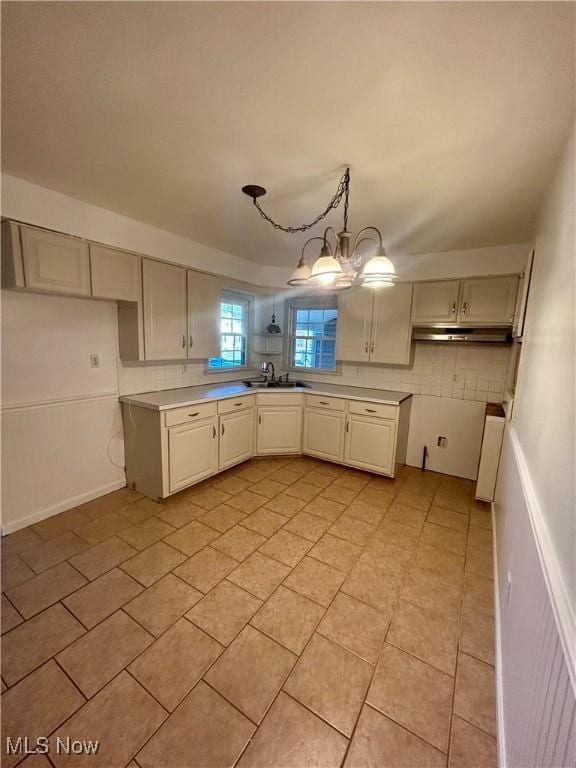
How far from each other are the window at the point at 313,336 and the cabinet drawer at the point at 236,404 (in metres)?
1.16

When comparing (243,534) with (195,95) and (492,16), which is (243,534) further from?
(492,16)

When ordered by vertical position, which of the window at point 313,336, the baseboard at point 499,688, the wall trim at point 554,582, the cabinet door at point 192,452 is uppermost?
the window at point 313,336

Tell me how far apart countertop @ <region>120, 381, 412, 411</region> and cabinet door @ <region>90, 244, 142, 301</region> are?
0.91m

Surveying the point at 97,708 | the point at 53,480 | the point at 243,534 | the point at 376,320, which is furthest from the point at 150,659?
the point at 376,320

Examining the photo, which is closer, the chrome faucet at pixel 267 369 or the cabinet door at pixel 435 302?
the cabinet door at pixel 435 302

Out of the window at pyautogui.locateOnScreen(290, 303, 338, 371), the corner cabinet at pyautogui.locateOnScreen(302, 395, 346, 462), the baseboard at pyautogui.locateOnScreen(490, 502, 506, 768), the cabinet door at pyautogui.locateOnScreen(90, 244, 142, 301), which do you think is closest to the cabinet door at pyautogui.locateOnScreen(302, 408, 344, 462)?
the corner cabinet at pyautogui.locateOnScreen(302, 395, 346, 462)

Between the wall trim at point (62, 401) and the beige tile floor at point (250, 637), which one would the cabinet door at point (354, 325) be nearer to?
the beige tile floor at point (250, 637)

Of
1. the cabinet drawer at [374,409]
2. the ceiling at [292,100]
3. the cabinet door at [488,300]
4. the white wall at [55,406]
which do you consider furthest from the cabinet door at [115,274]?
the cabinet door at [488,300]

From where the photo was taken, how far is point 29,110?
1.45 metres

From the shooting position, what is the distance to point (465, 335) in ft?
10.4

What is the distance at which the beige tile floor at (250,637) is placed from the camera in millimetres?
1198

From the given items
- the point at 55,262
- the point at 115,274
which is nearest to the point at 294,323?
the point at 115,274

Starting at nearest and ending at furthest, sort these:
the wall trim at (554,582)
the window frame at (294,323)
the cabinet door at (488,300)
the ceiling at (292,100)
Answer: the wall trim at (554,582) < the ceiling at (292,100) < the cabinet door at (488,300) < the window frame at (294,323)

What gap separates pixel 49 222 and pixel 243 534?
2.71 m
